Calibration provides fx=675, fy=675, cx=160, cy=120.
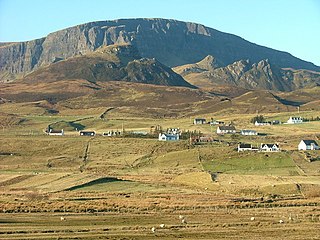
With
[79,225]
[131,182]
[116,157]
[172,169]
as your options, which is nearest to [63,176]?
[131,182]

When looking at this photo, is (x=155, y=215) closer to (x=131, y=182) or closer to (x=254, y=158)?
(x=131, y=182)

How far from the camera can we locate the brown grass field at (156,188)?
145 ft

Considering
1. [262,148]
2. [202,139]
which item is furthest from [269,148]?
[202,139]

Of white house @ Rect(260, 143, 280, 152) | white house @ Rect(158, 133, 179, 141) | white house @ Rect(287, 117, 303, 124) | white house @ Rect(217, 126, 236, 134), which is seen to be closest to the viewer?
white house @ Rect(260, 143, 280, 152)

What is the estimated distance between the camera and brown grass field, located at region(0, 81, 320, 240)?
44219mm

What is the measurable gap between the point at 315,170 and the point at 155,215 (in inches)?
1866

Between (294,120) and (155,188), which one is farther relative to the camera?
(294,120)

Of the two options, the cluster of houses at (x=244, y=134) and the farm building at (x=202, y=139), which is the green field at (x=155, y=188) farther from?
the cluster of houses at (x=244, y=134)

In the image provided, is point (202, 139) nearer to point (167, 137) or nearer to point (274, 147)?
point (167, 137)

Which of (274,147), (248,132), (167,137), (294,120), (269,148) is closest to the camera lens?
(274,147)

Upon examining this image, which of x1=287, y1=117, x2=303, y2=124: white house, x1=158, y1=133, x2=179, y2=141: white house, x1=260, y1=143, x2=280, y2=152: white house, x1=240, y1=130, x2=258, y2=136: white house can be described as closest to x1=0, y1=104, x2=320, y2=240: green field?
x1=158, y1=133, x2=179, y2=141: white house

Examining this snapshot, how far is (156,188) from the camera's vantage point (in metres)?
77.4

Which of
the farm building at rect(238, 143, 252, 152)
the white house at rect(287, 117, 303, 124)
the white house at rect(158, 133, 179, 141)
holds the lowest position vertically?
the white house at rect(158, 133, 179, 141)

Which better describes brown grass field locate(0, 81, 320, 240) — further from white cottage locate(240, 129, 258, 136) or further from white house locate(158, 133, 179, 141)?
white house locate(158, 133, 179, 141)
